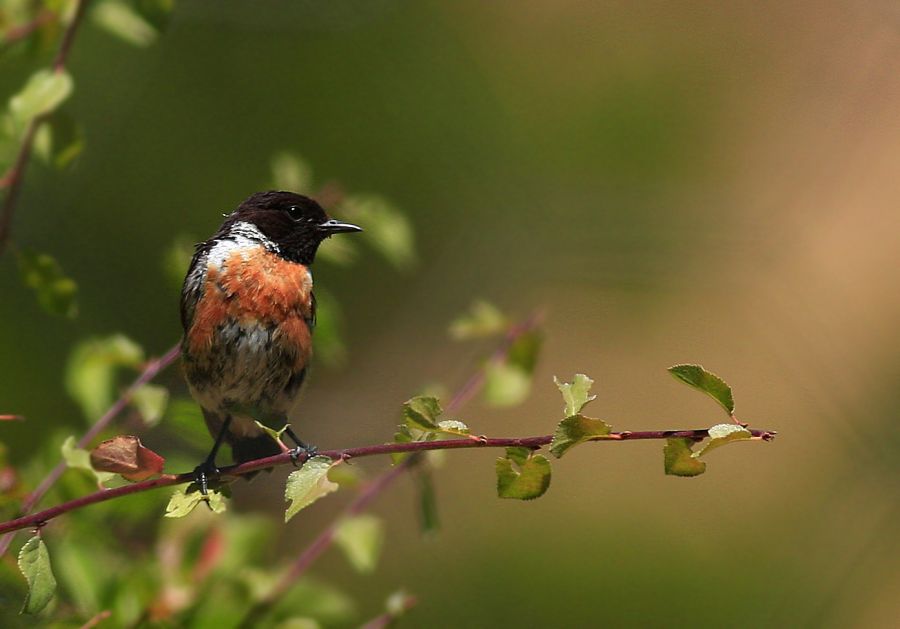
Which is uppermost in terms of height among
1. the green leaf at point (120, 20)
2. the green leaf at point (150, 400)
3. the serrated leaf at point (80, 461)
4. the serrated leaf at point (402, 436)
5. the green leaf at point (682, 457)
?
the green leaf at point (120, 20)

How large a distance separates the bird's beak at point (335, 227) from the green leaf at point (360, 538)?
0.56 metres

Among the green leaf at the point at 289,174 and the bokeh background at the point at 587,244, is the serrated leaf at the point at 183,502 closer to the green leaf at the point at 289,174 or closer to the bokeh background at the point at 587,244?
the green leaf at the point at 289,174

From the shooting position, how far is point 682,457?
138 centimetres

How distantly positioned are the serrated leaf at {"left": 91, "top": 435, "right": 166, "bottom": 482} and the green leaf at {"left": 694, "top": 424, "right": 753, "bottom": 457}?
71cm

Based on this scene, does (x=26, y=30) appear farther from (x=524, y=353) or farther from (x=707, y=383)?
(x=707, y=383)

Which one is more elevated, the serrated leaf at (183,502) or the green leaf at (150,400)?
the serrated leaf at (183,502)

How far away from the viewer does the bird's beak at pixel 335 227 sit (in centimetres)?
225

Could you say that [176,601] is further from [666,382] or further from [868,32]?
[868,32]

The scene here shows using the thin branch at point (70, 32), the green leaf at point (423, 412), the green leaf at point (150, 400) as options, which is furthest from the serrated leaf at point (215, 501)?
the thin branch at point (70, 32)

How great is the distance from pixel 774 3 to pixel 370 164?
9.89ft

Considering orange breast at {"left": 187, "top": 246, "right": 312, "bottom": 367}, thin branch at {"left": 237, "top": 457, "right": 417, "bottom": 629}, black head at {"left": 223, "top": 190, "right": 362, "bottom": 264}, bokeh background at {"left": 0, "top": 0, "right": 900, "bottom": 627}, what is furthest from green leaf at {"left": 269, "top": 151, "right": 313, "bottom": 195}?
bokeh background at {"left": 0, "top": 0, "right": 900, "bottom": 627}

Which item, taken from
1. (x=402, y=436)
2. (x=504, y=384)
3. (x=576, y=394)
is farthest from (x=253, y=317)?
(x=576, y=394)

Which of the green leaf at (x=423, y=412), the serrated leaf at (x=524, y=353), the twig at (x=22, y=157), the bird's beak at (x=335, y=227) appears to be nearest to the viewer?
the green leaf at (x=423, y=412)

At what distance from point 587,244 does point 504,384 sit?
3.23 meters
